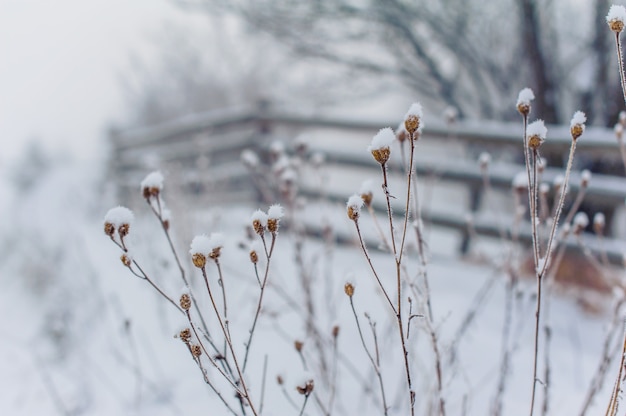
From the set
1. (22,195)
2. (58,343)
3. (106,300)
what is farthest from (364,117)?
(22,195)

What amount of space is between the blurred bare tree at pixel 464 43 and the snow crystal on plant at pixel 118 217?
4037mm

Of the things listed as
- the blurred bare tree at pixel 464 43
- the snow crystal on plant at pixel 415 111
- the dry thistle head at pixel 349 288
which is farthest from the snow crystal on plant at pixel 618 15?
the blurred bare tree at pixel 464 43

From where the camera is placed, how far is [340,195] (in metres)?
3.61

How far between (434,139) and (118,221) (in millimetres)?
3636

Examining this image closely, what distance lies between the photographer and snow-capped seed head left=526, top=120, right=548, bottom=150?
0.78 meters

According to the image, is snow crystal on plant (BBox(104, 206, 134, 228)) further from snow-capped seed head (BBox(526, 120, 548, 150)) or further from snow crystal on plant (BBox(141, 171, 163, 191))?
snow-capped seed head (BBox(526, 120, 548, 150))

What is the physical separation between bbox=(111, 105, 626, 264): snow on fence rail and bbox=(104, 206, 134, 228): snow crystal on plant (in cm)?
147

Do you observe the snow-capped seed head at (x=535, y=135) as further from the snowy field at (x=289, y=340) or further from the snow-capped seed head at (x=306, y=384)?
the snow-capped seed head at (x=306, y=384)

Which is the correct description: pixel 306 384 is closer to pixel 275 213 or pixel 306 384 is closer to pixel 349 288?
pixel 349 288

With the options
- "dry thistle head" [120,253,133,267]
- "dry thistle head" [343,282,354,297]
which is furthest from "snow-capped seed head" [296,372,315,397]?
"dry thistle head" [120,253,133,267]

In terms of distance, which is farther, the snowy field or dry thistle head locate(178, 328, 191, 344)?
the snowy field

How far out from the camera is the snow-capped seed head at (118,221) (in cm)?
82

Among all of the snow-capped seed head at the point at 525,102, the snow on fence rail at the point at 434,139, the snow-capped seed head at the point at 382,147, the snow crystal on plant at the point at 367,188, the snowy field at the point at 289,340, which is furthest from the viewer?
the snow on fence rail at the point at 434,139

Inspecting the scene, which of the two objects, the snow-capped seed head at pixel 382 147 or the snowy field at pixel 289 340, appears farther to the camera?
the snowy field at pixel 289 340
